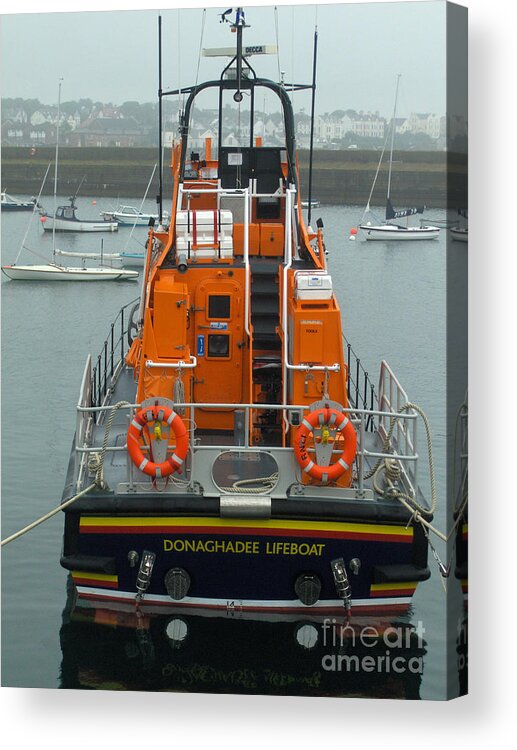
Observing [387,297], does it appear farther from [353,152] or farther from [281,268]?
[281,268]

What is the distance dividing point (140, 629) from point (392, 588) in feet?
6.87

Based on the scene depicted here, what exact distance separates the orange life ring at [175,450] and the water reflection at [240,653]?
1.23 m

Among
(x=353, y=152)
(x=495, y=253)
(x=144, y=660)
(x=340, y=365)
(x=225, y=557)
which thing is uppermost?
(x=353, y=152)

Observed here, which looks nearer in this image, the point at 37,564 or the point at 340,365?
the point at 340,365

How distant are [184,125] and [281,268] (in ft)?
6.77

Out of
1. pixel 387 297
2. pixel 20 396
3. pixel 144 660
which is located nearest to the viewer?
pixel 144 660

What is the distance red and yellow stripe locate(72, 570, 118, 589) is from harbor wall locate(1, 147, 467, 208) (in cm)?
331

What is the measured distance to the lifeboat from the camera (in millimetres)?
9555

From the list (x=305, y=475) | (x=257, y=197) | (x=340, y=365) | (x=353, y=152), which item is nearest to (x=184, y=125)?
(x=257, y=197)

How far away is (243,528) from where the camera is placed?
31.4 ft

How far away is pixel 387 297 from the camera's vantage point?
2373 centimetres

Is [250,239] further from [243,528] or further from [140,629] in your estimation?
[140,629]

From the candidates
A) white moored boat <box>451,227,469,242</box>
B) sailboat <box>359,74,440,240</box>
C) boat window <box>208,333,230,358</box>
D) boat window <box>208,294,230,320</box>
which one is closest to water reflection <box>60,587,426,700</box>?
boat window <box>208,333,230,358</box>

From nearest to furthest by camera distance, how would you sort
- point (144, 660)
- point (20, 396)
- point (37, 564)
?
point (144, 660) → point (37, 564) → point (20, 396)
